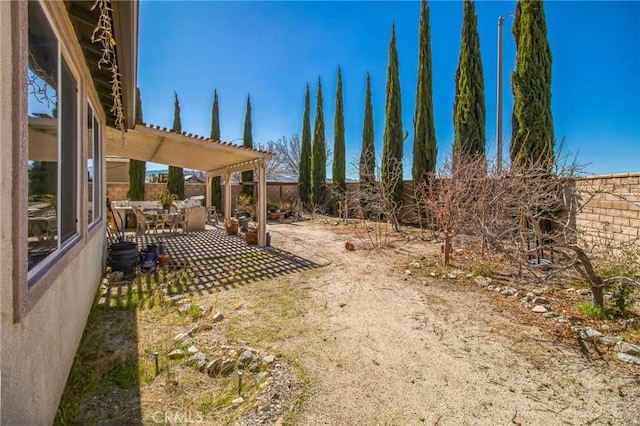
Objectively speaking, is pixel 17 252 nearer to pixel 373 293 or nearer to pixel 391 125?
pixel 373 293

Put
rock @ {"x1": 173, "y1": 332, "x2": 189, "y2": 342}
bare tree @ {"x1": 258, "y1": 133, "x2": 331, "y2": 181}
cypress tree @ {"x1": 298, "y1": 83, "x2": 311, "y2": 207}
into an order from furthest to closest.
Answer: bare tree @ {"x1": 258, "y1": 133, "x2": 331, "y2": 181}
cypress tree @ {"x1": 298, "y1": 83, "x2": 311, "y2": 207}
rock @ {"x1": 173, "y1": 332, "x2": 189, "y2": 342}

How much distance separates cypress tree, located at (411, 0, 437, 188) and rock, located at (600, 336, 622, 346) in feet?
37.3

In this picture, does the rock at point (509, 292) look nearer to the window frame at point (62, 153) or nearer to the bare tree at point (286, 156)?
the window frame at point (62, 153)

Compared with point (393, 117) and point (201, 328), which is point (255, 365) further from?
point (393, 117)

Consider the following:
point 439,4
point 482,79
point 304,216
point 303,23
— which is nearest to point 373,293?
point 303,23

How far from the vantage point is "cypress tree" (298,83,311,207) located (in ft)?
68.8

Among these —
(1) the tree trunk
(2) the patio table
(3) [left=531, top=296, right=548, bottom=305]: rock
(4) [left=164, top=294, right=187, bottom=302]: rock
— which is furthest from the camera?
(2) the patio table

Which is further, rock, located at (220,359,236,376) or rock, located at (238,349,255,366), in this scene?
rock, located at (238,349,255,366)

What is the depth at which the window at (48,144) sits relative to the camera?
6.53ft

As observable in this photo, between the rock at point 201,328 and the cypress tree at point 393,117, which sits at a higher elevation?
the cypress tree at point 393,117

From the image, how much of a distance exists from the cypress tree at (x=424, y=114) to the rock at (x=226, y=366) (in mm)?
12903

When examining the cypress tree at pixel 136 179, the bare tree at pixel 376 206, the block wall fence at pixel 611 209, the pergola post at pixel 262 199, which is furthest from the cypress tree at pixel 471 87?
the cypress tree at pixel 136 179

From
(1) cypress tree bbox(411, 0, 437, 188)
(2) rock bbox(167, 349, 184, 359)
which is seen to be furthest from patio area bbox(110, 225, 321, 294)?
(1) cypress tree bbox(411, 0, 437, 188)

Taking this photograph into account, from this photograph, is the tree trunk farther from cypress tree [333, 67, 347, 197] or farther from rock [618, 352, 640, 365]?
cypress tree [333, 67, 347, 197]
